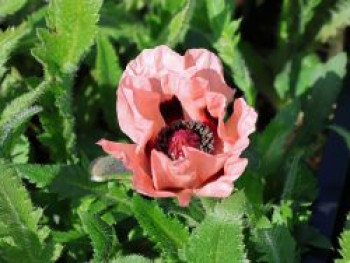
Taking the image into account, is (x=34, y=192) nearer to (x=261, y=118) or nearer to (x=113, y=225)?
(x=113, y=225)

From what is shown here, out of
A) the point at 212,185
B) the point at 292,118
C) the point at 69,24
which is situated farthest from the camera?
the point at 292,118

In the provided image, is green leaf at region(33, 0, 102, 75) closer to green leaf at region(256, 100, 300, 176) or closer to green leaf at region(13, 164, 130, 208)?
green leaf at region(13, 164, 130, 208)

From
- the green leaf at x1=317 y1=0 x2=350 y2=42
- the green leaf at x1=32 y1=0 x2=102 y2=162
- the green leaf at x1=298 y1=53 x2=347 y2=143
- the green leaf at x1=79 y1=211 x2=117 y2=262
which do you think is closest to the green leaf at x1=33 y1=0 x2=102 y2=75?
the green leaf at x1=32 y1=0 x2=102 y2=162

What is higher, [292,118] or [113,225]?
[292,118]

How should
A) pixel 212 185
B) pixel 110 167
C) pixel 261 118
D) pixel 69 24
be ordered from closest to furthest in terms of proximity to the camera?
pixel 212 185
pixel 110 167
pixel 69 24
pixel 261 118

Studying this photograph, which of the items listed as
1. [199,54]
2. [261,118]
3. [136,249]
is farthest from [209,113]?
[261,118]

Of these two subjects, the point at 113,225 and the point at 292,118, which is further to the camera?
the point at 292,118

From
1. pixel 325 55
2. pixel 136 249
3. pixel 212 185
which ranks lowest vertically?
pixel 136 249
